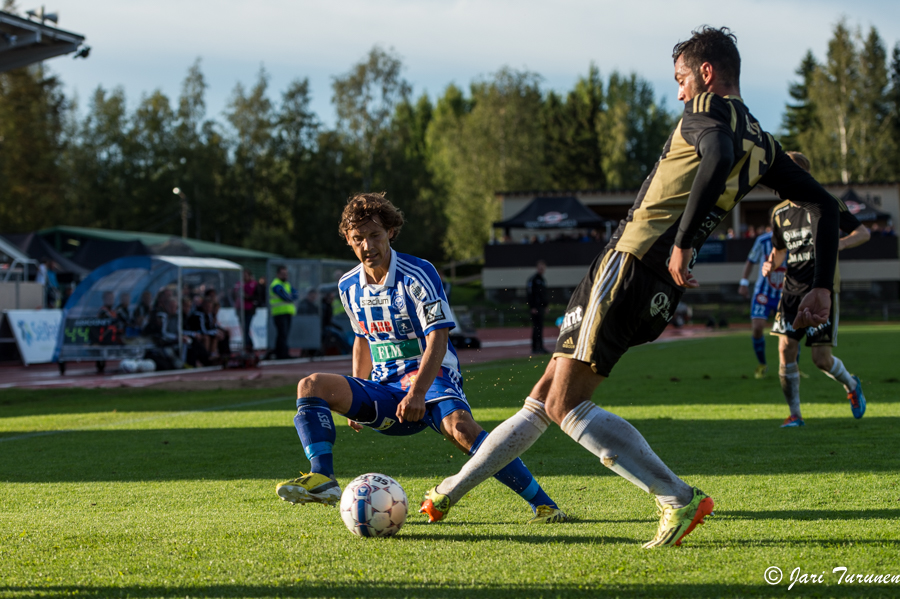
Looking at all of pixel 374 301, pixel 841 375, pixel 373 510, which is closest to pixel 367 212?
pixel 374 301

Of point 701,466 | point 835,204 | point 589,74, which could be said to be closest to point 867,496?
point 701,466

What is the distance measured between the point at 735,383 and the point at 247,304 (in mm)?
11621

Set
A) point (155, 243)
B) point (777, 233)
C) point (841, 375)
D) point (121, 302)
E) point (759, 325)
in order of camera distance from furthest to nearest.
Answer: point (155, 243)
point (121, 302)
point (759, 325)
point (777, 233)
point (841, 375)

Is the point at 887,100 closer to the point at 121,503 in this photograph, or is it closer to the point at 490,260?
the point at 490,260

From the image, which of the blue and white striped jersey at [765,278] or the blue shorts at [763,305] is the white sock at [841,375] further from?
the blue shorts at [763,305]

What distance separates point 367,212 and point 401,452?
8.12 feet

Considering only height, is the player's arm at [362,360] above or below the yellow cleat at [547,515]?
above

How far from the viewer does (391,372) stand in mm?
4570

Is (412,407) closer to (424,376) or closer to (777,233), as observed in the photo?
(424,376)

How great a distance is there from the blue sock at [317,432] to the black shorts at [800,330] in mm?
4212

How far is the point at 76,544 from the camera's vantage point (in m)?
3.64

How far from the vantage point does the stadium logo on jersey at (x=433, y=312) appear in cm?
438

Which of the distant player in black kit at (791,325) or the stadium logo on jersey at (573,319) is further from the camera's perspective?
the distant player in black kit at (791,325)

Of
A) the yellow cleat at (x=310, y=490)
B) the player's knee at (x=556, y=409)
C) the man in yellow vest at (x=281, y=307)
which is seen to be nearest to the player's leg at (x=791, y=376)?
the player's knee at (x=556, y=409)
